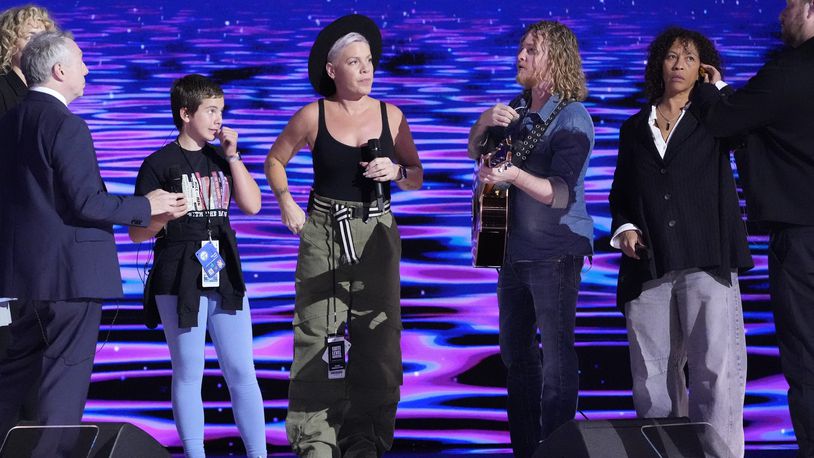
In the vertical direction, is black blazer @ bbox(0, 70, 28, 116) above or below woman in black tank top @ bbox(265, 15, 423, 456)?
above

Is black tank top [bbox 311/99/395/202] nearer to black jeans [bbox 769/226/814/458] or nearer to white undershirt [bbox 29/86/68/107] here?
white undershirt [bbox 29/86/68/107]

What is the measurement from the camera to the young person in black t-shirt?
3.54 metres

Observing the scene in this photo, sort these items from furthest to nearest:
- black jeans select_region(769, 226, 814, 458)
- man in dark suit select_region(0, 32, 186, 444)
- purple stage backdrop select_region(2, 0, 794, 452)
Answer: purple stage backdrop select_region(2, 0, 794, 452) < man in dark suit select_region(0, 32, 186, 444) < black jeans select_region(769, 226, 814, 458)

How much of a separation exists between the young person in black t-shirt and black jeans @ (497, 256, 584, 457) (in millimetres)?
953

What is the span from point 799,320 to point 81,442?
2.16 metres

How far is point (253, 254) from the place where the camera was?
4672mm

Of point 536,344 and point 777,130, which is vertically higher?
point 777,130

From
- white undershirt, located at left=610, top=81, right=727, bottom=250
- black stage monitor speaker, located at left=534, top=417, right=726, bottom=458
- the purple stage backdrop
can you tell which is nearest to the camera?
black stage monitor speaker, located at left=534, top=417, right=726, bottom=458

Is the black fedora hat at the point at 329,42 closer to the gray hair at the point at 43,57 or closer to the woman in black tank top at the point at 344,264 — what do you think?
the woman in black tank top at the point at 344,264

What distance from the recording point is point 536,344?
359 cm

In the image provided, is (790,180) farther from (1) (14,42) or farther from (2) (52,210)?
(1) (14,42)

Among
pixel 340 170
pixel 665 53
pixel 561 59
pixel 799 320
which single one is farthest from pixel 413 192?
pixel 799 320

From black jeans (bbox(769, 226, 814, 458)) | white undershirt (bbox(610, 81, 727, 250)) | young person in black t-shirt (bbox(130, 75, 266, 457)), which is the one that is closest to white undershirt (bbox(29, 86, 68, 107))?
young person in black t-shirt (bbox(130, 75, 266, 457))

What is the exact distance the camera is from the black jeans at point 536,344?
3.42m
